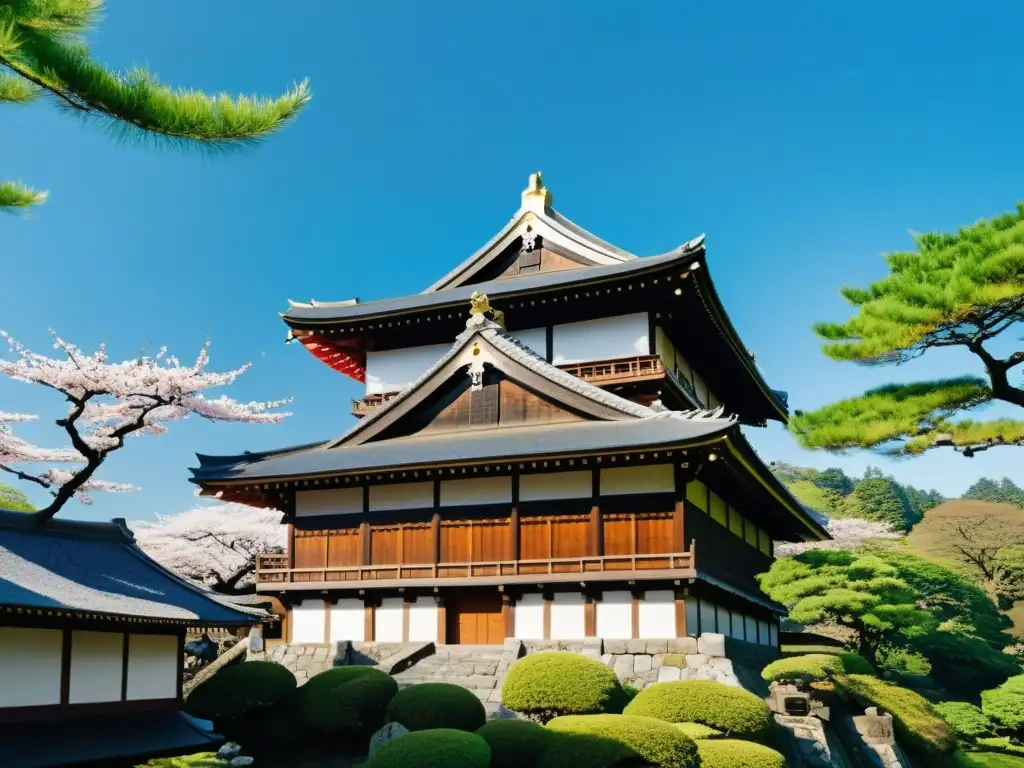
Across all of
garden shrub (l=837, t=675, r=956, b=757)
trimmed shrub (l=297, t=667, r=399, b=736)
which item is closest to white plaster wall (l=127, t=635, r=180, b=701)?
trimmed shrub (l=297, t=667, r=399, b=736)

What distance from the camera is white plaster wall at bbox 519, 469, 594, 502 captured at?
22984mm

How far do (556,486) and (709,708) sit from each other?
7.39 m

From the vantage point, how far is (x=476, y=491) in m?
23.9

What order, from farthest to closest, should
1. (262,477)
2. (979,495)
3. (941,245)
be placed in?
(979,495)
(262,477)
(941,245)

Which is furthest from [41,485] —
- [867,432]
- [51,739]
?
[867,432]

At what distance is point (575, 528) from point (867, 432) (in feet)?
26.6

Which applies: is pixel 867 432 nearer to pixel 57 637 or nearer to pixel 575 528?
pixel 575 528

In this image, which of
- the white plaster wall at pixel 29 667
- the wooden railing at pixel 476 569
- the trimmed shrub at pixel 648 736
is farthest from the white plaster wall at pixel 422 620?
the white plaster wall at pixel 29 667

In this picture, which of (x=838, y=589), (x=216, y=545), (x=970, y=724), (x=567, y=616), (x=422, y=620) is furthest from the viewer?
(x=216, y=545)

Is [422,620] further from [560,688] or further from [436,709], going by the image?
[436,709]

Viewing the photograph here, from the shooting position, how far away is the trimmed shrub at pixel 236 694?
18.6 metres

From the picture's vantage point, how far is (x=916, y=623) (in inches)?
1179

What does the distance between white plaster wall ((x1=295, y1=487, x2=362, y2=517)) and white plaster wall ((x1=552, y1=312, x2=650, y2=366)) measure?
7.61m

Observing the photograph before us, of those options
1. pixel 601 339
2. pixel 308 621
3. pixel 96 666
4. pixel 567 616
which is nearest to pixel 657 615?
pixel 567 616
